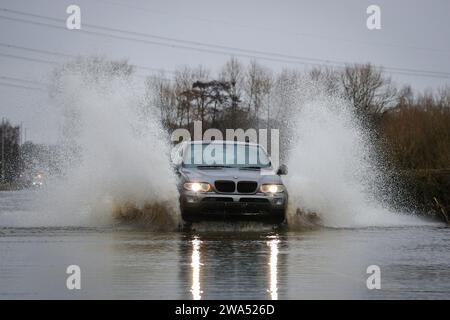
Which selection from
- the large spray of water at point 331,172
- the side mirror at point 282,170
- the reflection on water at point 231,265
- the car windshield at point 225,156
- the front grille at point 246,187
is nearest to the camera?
the reflection on water at point 231,265

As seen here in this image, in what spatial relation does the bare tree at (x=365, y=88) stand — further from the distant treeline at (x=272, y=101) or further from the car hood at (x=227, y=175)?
the car hood at (x=227, y=175)

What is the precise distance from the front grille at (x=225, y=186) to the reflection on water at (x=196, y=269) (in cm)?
183

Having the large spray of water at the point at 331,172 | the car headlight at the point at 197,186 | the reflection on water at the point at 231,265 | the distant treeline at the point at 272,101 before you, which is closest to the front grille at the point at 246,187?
the car headlight at the point at 197,186

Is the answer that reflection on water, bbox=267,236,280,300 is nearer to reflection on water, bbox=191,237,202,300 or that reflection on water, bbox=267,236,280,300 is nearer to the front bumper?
reflection on water, bbox=191,237,202,300

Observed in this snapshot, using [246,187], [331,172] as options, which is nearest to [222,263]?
[246,187]

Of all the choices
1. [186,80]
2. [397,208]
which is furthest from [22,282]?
[186,80]

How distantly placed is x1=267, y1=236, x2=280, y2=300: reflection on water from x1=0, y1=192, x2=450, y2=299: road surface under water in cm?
1

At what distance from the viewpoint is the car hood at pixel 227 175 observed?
18.2 m

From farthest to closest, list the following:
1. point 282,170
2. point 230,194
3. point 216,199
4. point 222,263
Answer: point 282,170, point 230,194, point 216,199, point 222,263

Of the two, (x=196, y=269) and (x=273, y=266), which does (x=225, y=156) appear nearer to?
(x=273, y=266)

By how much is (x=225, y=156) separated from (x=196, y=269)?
8.27 m

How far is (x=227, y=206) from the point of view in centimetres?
1789
